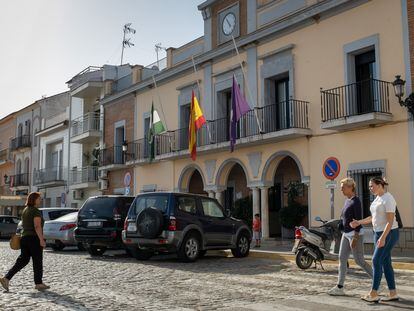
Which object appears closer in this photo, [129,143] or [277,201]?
[277,201]

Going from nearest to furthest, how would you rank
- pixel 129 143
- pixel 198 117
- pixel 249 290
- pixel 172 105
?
pixel 249 290 → pixel 198 117 → pixel 172 105 → pixel 129 143

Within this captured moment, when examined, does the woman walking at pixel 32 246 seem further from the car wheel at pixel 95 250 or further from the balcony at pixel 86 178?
the balcony at pixel 86 178

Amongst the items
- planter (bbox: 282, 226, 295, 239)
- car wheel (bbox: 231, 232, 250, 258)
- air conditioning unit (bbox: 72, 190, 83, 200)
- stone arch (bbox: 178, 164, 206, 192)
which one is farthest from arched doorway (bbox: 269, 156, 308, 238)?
air conditioning unit (bbox: 72, 190, 83, 200)

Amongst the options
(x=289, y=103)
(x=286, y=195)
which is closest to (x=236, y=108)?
(x=289, y=103)

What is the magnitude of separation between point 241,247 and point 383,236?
328 inches

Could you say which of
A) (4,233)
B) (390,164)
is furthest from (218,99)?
(4,233)

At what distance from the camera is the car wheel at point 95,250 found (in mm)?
16250

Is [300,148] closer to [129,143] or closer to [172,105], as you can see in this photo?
[172,105]

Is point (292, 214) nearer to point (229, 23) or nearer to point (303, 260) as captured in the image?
point (303, 260)

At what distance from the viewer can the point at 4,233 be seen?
96.5 feet

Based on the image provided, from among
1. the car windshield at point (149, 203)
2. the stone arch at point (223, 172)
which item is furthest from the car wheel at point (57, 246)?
the stone arch at point (223, 172)

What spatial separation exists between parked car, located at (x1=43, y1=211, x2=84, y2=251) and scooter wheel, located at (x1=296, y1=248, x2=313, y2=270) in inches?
345

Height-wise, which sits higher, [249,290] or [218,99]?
[218,99]

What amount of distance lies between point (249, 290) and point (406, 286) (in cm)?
271
